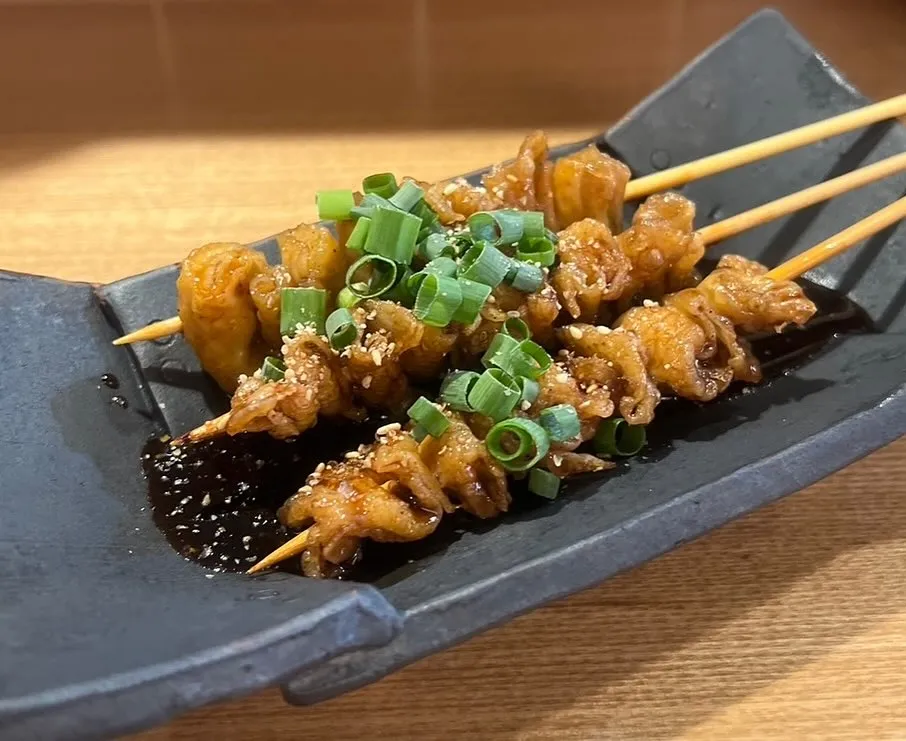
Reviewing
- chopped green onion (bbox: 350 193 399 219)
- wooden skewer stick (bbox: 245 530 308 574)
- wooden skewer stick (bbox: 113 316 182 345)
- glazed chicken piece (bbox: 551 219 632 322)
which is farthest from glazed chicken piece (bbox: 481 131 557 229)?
wooden skewer stick (bbox: 245 530 308 574)

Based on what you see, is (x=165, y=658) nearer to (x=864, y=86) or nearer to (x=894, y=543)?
(x=894, y=543)

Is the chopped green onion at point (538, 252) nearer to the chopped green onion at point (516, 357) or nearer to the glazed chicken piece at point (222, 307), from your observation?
the chopped green onion at point (516, 357)

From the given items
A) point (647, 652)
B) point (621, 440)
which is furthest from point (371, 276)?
point (647, 652)

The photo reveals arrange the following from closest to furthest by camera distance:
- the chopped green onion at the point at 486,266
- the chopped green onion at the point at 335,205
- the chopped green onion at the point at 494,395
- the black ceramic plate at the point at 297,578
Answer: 1. the black ceramic plate at the point at 297,578
2. the chopped green onion at the point at 494,395
3. the chopped green onion at the point at 486,266
4. the chopped green onion at the point at 335,205

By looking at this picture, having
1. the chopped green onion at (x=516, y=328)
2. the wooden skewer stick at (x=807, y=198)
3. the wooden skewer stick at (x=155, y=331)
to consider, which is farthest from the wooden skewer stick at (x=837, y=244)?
the wooden skewer stick at (x=155, y=331)

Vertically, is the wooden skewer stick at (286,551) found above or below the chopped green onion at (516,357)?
below

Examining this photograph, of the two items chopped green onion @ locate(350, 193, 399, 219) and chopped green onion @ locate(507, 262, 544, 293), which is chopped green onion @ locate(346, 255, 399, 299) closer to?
chopped green onion @ locate(350, 193, 399, 219)

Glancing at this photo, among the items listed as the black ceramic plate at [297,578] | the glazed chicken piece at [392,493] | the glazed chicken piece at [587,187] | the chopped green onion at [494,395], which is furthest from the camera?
the glazed chicken piece at [587,187]
